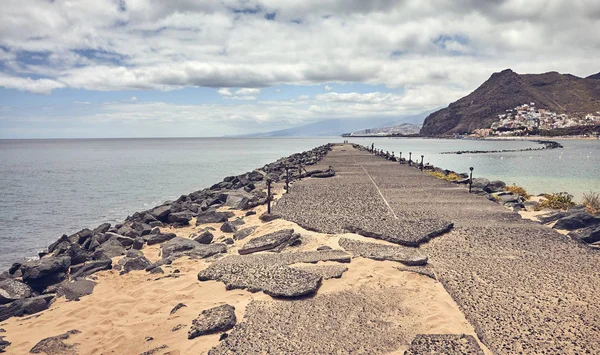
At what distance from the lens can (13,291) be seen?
8.25 m

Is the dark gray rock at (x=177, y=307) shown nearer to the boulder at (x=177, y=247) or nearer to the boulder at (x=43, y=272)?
the boulder at (x=177, y=247)

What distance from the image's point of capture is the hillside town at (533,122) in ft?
514

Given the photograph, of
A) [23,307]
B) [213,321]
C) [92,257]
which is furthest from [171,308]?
[92,257]

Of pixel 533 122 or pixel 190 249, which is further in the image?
pixel 533 122

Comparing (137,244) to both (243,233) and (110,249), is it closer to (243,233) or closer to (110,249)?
(110,249)

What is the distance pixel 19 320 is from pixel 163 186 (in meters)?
27.4

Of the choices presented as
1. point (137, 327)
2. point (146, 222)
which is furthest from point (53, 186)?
point (137, 327)

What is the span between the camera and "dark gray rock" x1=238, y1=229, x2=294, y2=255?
28.8 ft

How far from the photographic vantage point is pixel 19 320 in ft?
23.4

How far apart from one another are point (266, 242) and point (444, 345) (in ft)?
Result: 16.5

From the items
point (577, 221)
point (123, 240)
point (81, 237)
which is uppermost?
point (577, 221)

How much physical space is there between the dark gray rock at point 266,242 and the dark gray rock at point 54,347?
3751 millimetres

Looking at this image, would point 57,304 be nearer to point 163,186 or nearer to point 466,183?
point 466,183

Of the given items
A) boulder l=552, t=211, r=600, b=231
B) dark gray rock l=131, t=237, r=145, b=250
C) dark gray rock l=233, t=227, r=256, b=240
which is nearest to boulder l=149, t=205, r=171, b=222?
dark gray rock l=131, t=237, r=145, b=250
